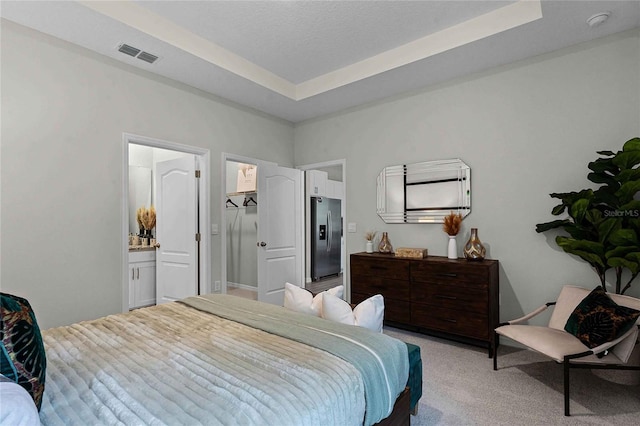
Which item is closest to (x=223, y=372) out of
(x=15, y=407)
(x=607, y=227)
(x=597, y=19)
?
(x=15, y=407)

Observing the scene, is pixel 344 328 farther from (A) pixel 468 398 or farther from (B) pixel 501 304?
(B) pixel 501 304

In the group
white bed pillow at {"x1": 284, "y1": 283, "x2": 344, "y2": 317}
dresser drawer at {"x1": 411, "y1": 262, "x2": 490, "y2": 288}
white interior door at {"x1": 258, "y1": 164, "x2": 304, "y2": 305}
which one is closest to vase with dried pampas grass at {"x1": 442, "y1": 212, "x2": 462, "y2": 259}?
dresser drawer at {"x1": 411, "y1": 262, "x2": 490, "y2": 288}

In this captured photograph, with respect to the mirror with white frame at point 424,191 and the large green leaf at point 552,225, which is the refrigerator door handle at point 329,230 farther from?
the large green leaf at point 552,225

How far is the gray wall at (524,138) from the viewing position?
2.81 m

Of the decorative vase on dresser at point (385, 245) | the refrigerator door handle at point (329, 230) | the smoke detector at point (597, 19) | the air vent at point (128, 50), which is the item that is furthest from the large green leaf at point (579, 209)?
the refrigerator door handle at point (329, 230)

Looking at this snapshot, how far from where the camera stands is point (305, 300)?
2.21 meters

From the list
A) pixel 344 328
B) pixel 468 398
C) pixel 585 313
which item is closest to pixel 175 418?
pixel 344 328

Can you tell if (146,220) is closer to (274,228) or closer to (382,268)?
(274,228)

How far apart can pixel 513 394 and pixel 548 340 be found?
0.46 m

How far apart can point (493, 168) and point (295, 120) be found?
9.46 feet

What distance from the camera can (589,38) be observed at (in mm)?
2838

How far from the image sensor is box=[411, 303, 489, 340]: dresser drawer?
2.98 meters

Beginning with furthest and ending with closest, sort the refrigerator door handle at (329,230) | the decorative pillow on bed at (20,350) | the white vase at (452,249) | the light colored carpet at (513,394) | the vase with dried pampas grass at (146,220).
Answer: the refrigerator door handle at (329,230), the vase with dried pampas grass at (146,220), the white vase at (452,249), the light colored carpet at (513,394), the decorative pillow on bed at (20,350)

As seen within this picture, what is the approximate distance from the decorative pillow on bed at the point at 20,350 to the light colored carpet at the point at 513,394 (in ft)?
6.36
